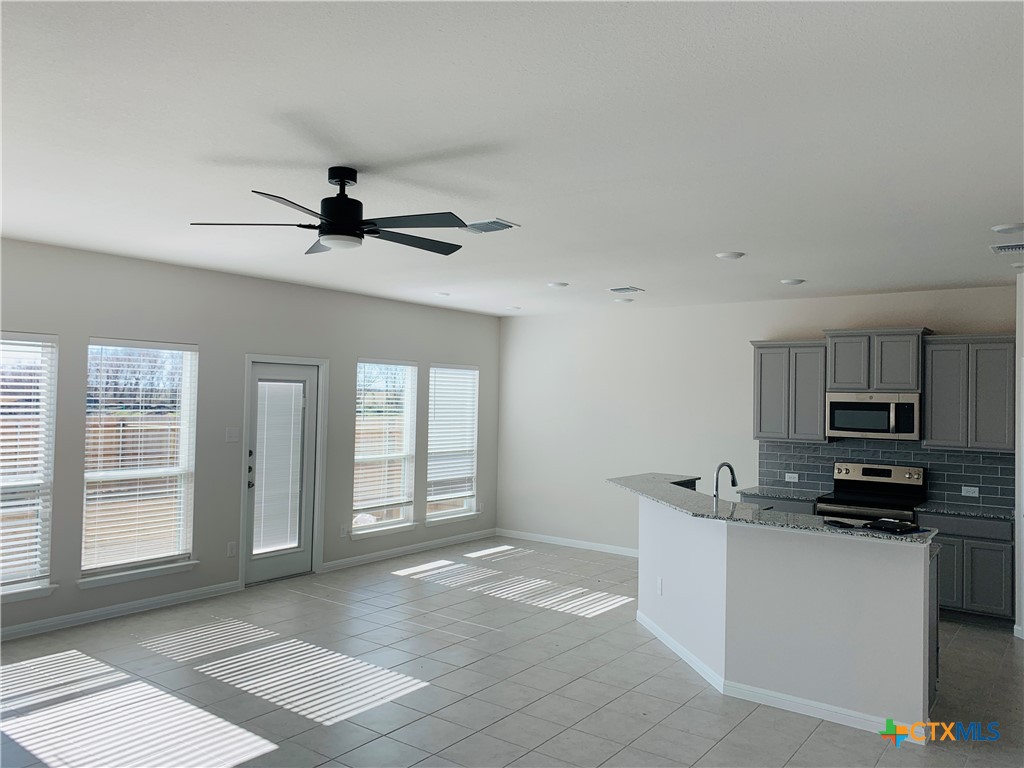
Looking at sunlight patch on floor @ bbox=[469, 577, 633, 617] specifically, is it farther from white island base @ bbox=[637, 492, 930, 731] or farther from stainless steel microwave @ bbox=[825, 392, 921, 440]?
stainless steel microwave @ bbox=[825, 392, 921, 440]

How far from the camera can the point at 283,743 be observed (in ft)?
11.6

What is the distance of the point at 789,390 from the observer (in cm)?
675

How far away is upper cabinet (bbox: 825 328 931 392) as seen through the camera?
6094 mm

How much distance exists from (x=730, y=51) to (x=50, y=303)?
4906 millimetres

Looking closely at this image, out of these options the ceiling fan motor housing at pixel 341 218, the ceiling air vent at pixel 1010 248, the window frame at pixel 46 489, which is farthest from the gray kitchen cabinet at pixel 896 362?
the window frame at pixel 46 489

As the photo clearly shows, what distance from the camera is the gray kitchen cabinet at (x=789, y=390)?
6.63 m

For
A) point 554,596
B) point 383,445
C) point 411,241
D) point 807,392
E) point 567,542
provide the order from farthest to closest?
point 567,542 → point 383,445 → point 807,392 → point 554,596 → point 411,241

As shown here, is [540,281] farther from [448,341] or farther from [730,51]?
[730,51]

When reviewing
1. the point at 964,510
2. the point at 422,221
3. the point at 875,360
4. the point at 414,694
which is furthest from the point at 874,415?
the point at 422,221

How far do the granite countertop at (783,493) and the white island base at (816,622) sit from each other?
2351 millimetres

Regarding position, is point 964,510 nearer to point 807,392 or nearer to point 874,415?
point 874,415

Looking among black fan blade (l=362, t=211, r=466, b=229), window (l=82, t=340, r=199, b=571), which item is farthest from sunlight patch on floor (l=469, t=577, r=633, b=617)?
black fan blade (l=362, t=211, r=466, b=229)

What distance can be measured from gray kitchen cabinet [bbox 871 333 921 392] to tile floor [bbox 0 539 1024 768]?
1929 millimetres

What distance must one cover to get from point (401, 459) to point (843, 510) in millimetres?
4360
